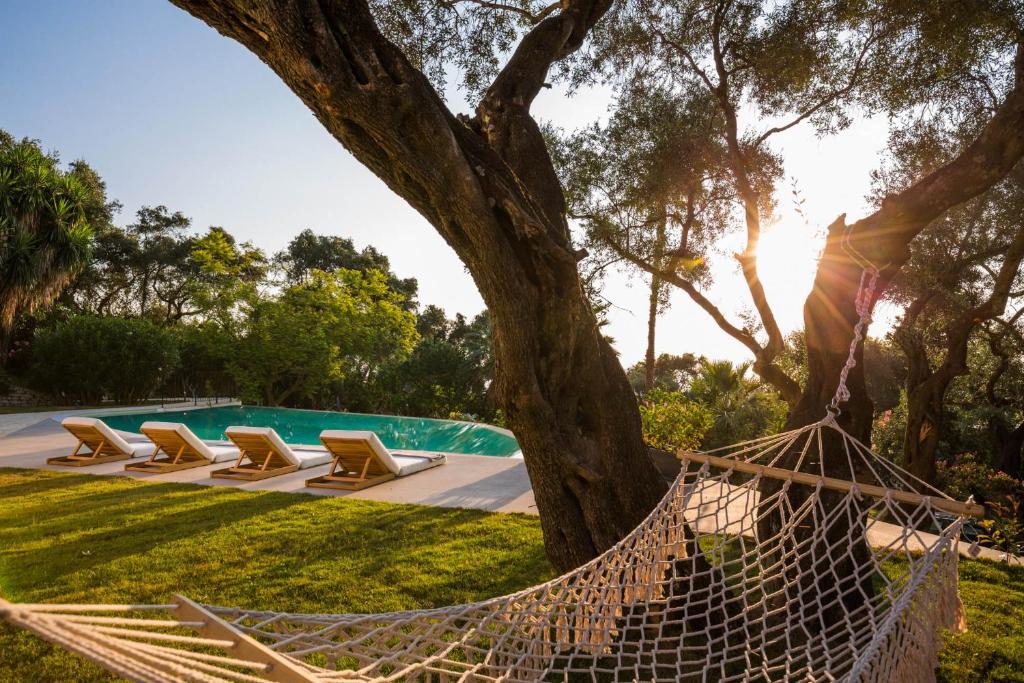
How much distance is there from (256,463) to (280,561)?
3.49m

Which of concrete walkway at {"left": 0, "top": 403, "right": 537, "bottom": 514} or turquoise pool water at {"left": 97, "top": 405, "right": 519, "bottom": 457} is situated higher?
turquoise pool water at {"left": 97, "top": 405, "right": 519, "bottom": 457}

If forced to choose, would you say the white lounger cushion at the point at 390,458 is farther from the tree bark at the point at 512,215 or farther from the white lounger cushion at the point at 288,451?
the tree bark at the point at 512,215

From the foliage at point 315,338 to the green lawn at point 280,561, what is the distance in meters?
10.2

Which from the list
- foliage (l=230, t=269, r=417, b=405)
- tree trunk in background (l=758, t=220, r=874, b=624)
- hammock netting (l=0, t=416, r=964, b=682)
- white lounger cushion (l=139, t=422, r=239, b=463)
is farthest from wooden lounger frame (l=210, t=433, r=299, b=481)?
foliage (l=230, t=269, r=417, b=405)

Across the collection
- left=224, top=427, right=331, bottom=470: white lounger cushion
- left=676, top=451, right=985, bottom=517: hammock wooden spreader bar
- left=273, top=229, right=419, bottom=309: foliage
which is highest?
left=273, top=229, right=419, bottom=309: foliage

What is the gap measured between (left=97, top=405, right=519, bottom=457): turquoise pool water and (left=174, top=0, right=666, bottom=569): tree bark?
7160 mm

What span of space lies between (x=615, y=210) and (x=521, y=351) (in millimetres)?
3857

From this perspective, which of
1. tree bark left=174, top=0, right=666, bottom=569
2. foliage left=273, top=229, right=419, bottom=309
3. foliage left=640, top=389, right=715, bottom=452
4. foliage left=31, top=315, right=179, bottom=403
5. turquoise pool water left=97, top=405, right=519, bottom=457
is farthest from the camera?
foliage left=273, top=229, right=419, bottom=309

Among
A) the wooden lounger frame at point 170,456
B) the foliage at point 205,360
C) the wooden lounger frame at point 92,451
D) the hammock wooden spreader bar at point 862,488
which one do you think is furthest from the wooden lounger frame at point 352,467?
the foliage at point 205,360

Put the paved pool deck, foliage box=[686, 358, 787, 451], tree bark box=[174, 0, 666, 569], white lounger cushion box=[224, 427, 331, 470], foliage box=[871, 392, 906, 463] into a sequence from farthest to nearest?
1. foliage box=[871, 392, 906, 463]
2. foliage box=[686, 358, 787, 451]
3. white lounger cushion box=[224, 427, 331, 470]
4. the paved pool deck
5. tree bark box=[174, 0, 666, 569]

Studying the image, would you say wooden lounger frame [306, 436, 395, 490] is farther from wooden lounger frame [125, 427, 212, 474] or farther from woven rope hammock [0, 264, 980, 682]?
woven rope hammock [0, 264, 980, 682]

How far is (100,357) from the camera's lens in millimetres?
14211

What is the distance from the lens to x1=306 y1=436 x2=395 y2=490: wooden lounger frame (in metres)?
6.09

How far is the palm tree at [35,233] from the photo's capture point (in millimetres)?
12312
